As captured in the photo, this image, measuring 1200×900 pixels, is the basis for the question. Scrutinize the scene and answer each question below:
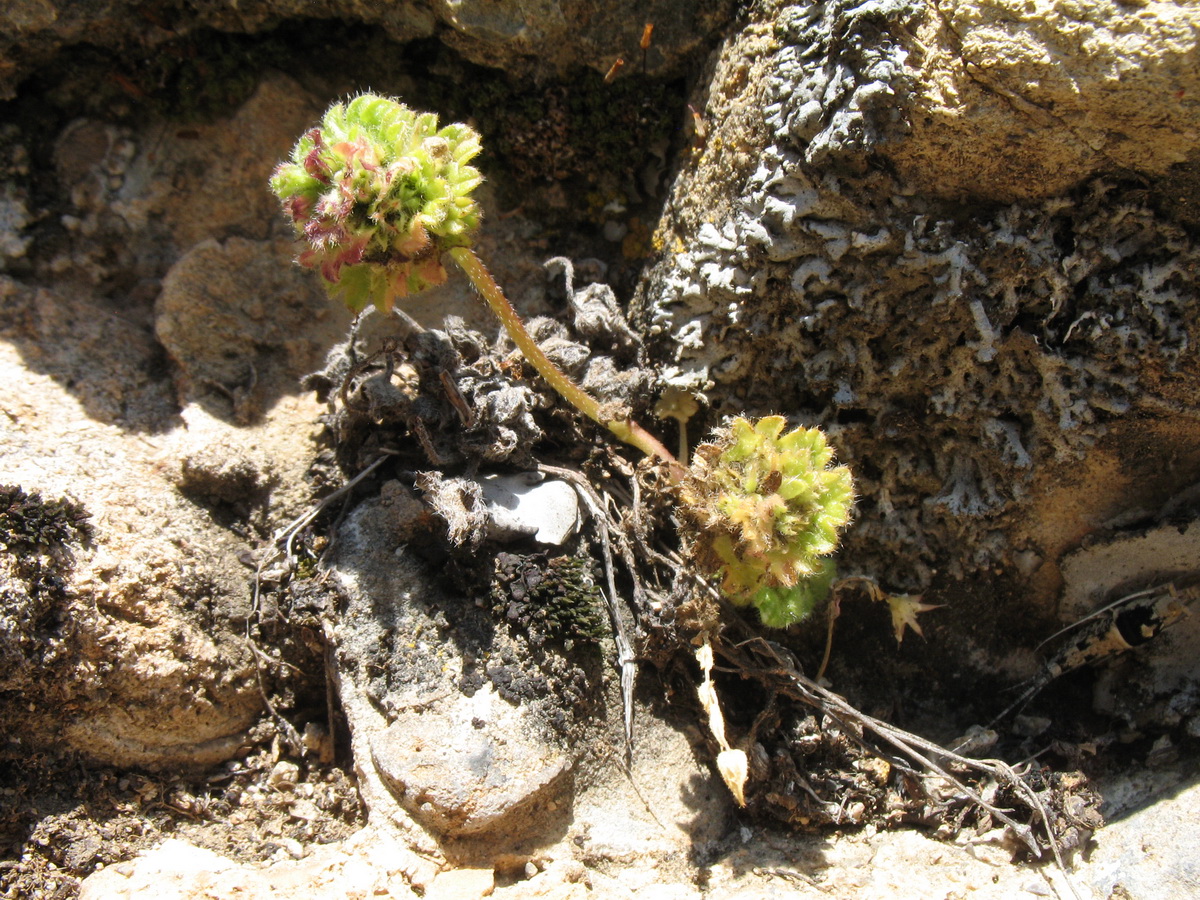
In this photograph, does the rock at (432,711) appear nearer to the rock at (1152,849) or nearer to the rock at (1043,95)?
the rock at (1152,849)

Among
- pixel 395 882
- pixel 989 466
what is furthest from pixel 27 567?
pixel 989 466

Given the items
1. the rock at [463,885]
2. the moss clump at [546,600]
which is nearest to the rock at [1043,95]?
the moss clump at [546,600]

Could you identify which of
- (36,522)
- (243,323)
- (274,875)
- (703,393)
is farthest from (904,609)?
(36,522)

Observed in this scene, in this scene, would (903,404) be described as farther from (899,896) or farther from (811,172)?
(899,896)

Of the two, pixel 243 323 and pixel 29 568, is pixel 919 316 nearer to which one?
pixel 243 323

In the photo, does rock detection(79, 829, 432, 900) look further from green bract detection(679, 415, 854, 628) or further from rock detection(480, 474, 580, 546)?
green bract detection(679, 415, 854, 628)

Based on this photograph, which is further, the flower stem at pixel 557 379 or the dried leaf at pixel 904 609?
the dried leaf at pixel 904 609

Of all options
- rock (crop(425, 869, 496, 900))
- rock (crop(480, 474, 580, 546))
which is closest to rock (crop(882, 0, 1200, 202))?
rock (crop(480, 474, 580, 546))

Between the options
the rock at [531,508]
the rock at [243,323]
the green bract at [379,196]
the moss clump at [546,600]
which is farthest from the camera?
the rock at [243,323]
